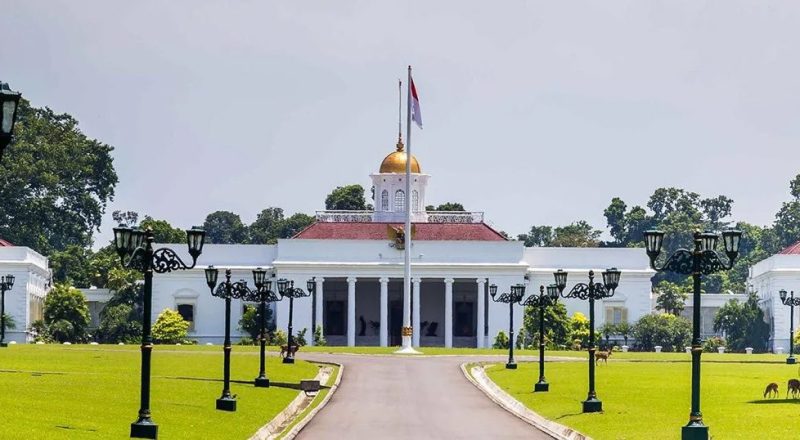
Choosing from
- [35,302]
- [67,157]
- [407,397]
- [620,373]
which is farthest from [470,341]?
[407,397]

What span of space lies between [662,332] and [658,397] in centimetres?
7180

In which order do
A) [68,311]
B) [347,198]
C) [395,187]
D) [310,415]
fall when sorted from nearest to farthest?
[310,415] < [68,311] < [395,187] < [347,198]

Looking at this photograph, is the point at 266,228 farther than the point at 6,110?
Yes

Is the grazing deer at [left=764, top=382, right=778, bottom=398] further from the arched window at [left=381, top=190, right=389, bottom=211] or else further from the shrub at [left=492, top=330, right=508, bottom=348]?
the arched window at [left=381, top=190, right=389, bottom=211]

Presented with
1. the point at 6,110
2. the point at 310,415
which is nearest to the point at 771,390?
the point at 310,415

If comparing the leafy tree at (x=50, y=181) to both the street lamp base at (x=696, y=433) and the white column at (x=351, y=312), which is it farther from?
the street lamp base at (x=696, y=433)

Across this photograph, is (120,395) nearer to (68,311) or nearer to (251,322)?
(251,322)

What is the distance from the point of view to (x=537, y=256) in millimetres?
133000

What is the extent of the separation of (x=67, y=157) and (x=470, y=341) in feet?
133

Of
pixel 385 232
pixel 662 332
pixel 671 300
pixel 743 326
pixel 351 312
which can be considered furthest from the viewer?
pixel 671 300

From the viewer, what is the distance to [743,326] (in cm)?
12912

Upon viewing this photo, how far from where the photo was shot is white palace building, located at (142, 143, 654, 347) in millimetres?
127312

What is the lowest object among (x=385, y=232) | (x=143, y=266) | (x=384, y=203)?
(x=143, y=266)

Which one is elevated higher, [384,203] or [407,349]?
[384,203]
